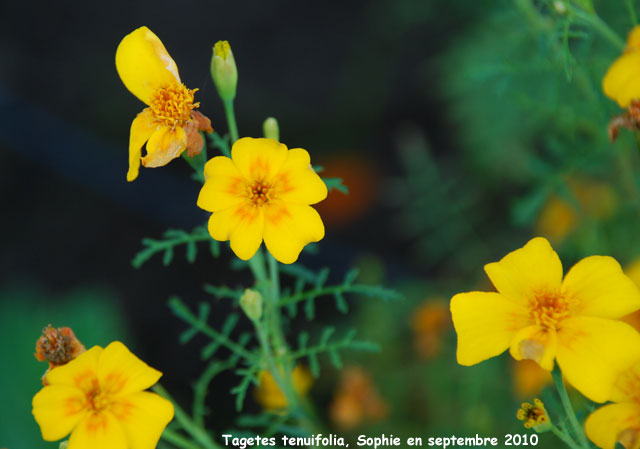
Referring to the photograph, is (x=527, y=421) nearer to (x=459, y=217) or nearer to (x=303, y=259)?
(x=459, y=217)

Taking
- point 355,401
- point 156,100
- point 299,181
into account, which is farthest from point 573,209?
point 156,100

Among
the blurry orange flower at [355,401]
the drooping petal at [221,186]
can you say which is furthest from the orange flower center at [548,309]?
the blurry orange flower at [355,401]

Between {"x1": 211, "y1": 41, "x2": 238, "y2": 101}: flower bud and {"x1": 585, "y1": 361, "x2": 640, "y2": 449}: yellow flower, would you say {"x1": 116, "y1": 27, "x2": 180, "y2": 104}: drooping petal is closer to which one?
{"x1": 211, "y1": 41, "x2": 238, "y2": 101}: flower bud

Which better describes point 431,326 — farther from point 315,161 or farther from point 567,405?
point 315,161

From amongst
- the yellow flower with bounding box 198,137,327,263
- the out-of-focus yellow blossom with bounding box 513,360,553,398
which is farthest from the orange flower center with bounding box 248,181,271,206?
the out-of-focus yellow blossom with bounding box 513,360,553,398

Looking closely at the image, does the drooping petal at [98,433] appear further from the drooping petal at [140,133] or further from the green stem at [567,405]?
the green stem at [567,405]

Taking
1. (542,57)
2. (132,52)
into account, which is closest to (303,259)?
(542,57)
